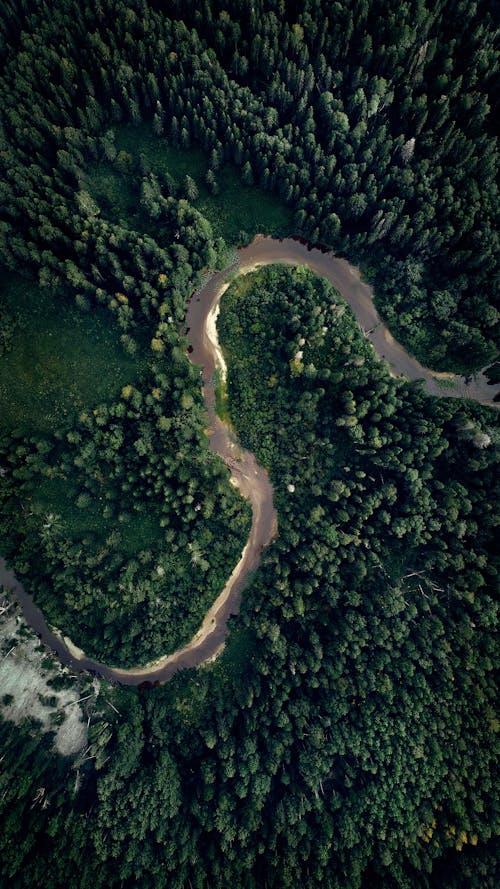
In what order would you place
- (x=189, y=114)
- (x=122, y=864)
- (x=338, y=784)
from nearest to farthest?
(x=122, y=864) → (x=338, y=784) → (x=189, y=114)

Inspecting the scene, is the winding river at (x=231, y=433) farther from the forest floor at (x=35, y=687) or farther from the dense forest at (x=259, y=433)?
the dense forest at (x=259, y=433)

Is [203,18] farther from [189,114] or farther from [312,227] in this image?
[312,227]

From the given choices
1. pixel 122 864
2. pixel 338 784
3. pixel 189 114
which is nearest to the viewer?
pixel 122 864

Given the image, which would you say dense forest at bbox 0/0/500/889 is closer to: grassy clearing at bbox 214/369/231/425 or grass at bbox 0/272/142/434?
grass at bbox 0/272/142/434

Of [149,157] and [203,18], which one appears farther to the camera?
[149,157]

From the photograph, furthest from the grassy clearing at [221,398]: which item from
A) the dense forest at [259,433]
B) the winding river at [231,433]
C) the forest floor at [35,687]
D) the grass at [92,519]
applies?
the forest floor at [35,687]

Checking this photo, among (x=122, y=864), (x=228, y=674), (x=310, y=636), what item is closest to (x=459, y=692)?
(x=310, y=636)

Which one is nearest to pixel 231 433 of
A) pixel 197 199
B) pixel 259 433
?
pixel 259 433
